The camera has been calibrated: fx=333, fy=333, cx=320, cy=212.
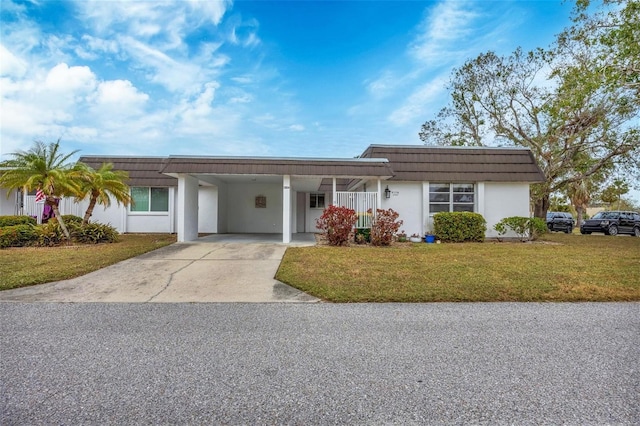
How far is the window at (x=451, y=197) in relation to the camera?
13945mm

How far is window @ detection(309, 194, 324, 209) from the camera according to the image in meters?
18.4

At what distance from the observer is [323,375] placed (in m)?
2.88

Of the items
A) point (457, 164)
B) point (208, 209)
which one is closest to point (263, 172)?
point (208, 209)

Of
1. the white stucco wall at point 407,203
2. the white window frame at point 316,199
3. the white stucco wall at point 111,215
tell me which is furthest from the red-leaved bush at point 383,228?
the white stucco wall at point 111,215

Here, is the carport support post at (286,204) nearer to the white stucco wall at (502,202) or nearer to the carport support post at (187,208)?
the carport support post at (187,208)

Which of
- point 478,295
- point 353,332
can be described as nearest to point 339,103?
point 478,295

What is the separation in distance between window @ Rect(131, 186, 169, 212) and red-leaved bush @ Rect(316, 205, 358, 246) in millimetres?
8903

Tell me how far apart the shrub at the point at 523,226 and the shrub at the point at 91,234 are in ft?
48.9

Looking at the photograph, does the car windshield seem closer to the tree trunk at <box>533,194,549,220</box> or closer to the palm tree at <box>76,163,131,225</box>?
the tree trunk at <box>533,194,549,220</box>

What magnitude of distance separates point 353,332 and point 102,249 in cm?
932

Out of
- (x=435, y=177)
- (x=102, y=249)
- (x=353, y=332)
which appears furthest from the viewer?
(x=435, y=177)

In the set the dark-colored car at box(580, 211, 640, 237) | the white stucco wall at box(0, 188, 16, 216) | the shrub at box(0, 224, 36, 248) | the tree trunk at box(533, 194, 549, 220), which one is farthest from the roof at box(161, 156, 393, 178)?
the dark-colored car at box(580, 211, 640, 237)

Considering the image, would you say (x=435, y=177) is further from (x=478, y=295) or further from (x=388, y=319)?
(x=388, y=319)

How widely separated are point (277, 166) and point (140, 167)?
8224 mm
